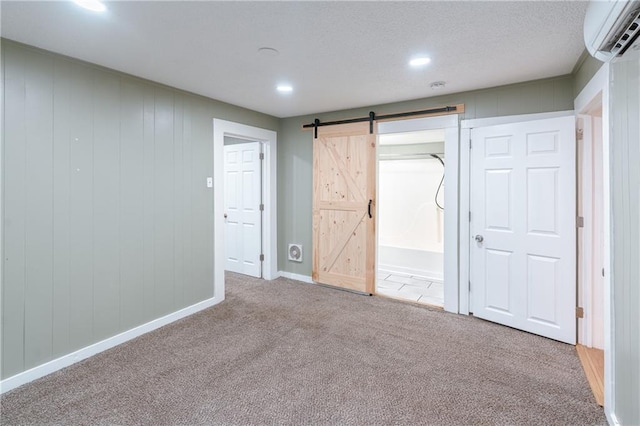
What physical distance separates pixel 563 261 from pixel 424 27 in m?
2.32

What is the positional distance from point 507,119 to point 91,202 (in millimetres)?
3875

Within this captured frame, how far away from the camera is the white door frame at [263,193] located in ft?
12.3

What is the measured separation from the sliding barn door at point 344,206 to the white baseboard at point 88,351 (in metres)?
1.79

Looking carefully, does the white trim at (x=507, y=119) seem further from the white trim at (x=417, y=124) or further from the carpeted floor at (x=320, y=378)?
the carpeted floor at (x=320, y=378)

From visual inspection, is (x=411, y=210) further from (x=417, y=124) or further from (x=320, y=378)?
(x=320, y=378)

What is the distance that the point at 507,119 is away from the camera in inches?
123

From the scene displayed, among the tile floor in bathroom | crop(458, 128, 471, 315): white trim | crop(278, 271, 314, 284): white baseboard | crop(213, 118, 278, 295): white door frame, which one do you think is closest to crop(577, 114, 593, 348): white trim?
crop(458, 128, 471, 315): white trim

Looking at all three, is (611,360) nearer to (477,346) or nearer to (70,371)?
(477,346)

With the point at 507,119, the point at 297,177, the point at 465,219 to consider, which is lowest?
the point at 465,219

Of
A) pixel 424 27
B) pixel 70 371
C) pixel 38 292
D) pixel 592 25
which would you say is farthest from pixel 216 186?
pixel 592 25

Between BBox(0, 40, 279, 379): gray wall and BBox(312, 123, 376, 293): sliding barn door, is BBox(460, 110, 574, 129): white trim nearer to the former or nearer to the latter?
BBox(312, 123, 376, 293): sliding barn door

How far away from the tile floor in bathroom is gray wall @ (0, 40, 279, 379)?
2479mm

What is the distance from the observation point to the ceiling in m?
1.80

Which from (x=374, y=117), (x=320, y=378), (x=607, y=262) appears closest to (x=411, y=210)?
(x=374, y=117)
